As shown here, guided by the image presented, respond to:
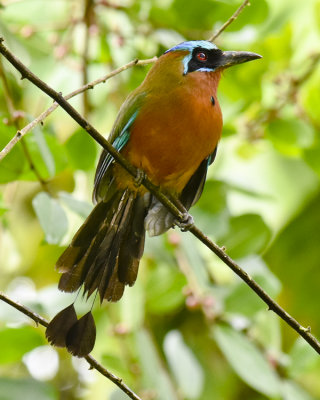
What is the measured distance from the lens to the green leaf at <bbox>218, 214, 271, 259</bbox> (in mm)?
2979

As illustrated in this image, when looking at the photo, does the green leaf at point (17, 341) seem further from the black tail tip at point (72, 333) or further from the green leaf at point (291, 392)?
the green leaf at point (291, 392)

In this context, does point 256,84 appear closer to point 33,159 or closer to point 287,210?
point 287,210

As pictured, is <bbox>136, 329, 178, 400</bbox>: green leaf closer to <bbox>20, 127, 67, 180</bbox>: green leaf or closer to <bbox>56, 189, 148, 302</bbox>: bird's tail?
<bbox>56, 189, 148, 302</bbox>: bird's tail

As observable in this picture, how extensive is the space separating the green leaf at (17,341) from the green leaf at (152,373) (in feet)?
1.67

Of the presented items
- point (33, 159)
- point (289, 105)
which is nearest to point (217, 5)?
point (289, 105)

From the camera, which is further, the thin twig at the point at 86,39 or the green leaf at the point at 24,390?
the thin twig at the point at 86,39

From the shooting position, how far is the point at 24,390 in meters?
2.47

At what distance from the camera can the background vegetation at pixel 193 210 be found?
2.57 metres

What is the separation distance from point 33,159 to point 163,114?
474 millimetres

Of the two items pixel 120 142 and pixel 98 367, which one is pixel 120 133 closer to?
pixel 120 142

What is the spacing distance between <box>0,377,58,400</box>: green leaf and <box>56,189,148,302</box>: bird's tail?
0.37m

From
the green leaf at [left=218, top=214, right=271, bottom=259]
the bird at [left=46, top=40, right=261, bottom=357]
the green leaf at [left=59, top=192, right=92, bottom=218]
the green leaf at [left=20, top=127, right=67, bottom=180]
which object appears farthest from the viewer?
the green leaf at [left=218, top=214, right=271, bottom=259]

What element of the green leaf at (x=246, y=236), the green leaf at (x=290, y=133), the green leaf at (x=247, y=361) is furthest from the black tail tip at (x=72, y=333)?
the green leaf at (x=290, y=133)

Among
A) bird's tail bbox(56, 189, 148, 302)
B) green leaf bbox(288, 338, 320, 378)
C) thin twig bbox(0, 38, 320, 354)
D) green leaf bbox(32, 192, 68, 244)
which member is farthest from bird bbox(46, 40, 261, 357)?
green leaf bbox(288, 338, 320, 378)
